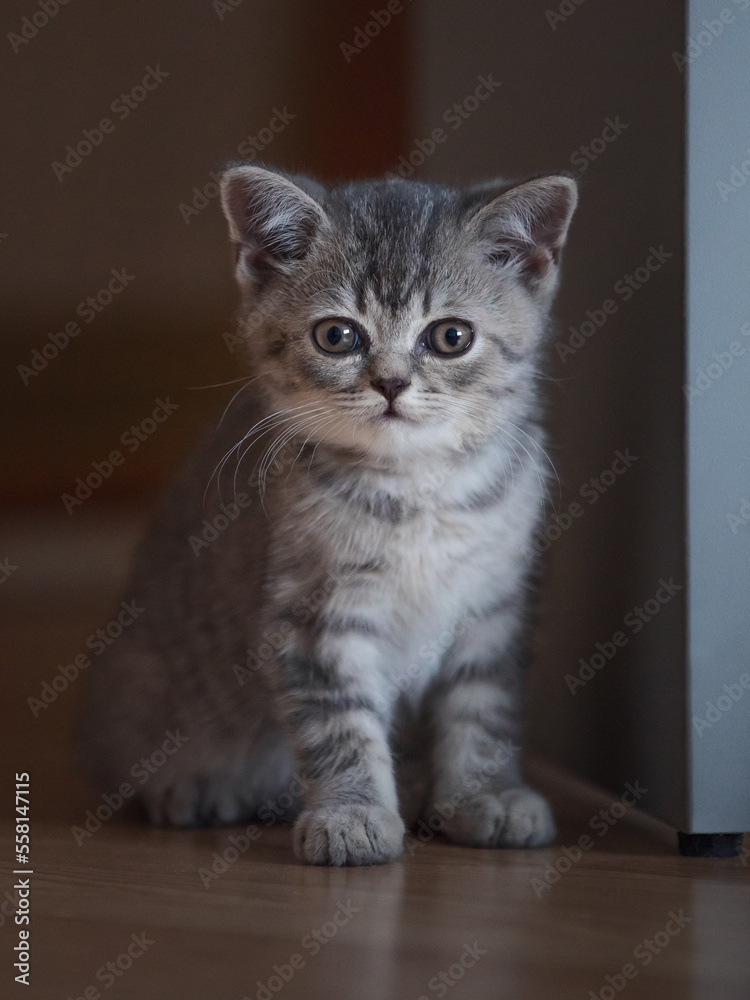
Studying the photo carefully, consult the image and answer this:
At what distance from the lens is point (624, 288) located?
5.18 feet

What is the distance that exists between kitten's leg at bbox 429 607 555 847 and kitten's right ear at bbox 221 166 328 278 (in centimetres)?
61

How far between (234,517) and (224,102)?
300 cm

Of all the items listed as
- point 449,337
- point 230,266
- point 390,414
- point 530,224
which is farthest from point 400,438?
point 230,266

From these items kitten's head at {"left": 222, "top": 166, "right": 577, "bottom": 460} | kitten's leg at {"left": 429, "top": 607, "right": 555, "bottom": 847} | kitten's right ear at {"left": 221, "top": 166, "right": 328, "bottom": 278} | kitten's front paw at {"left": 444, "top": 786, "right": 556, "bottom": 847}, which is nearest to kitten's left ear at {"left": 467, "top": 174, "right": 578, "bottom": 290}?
kitten's head at {"left": 222, "top": 166, "right": 577, "bottom": 460}

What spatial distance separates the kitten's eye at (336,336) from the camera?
56.4 inches

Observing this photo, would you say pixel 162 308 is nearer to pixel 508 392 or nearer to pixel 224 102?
pixel 224 102

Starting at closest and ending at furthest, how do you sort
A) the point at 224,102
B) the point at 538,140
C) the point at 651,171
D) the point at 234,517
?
the point at 651,171 < the point at 234,517 < the point at 538,140 < the point at 224,102

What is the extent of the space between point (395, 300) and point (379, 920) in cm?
78

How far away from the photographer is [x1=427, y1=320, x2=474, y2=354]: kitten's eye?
144 centimetres

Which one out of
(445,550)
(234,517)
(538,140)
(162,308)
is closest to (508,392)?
(445,550)

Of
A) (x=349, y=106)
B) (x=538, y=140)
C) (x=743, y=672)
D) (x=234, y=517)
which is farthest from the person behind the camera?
(x=349, y=106)

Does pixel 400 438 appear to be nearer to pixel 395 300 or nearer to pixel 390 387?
pixel 390 387

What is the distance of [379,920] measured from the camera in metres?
1.11

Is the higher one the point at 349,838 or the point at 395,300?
the point at 395,300
